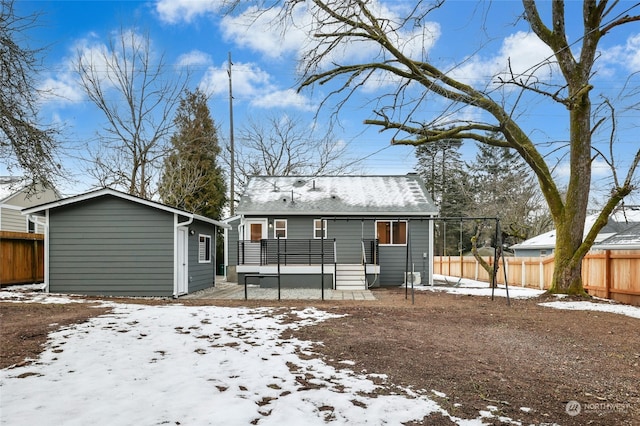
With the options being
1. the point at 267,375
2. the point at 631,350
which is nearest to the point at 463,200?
the point at 631,350

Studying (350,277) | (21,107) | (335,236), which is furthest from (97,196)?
(350,277)

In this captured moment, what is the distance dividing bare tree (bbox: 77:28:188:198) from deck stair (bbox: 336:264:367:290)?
9.93 metres

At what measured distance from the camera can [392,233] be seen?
16.6 m

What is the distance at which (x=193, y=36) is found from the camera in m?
13.9

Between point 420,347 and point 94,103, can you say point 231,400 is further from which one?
point 94,103

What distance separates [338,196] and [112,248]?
8987 mm

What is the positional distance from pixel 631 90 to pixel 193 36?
1247 centimetres

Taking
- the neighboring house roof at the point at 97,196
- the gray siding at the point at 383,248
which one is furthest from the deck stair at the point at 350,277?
the neighboring house roof at the point at 97,196

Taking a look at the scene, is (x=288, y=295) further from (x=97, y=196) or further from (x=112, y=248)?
(x=97, y=196)

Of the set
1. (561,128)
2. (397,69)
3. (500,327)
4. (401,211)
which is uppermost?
(397,69)

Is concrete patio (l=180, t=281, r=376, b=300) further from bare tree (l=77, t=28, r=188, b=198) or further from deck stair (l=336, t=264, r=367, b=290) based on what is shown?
bare tree (l=77, t=28, r=188, b=198)

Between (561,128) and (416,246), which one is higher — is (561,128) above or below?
above

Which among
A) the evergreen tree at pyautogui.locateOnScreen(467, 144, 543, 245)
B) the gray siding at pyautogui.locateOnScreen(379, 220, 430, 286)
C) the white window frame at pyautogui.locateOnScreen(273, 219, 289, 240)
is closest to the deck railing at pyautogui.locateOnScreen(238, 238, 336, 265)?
the white window frame at pyautogui.locateOnScreen(273, 219, 289, 240)
